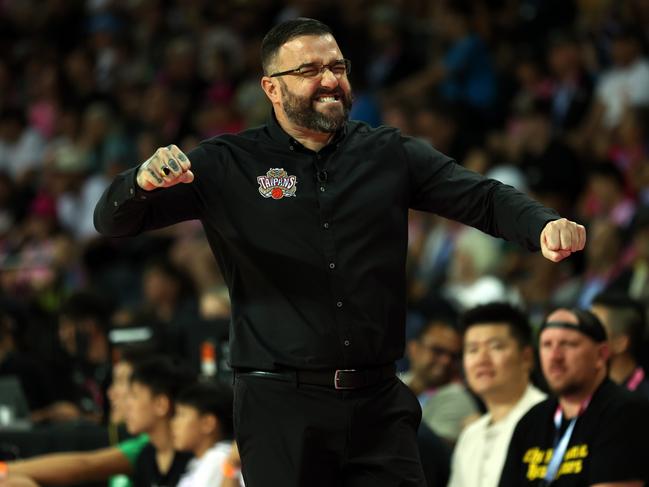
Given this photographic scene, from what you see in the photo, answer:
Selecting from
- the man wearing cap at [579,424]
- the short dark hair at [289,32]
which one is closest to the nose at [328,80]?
the short dark hair at [289,32]

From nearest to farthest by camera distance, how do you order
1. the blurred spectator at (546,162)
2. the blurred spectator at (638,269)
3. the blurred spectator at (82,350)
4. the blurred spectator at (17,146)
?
1. the blurred spectator at (638,269)
2. the blurred spectator at (82,350)
3. the blurred spectator at (546,162)
4. the blurred spectator at (17,146)

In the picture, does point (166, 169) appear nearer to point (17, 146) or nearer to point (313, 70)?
point (313, 70)

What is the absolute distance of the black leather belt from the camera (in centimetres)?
389

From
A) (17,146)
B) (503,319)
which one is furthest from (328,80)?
(17,146)

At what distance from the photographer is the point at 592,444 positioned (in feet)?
17.6

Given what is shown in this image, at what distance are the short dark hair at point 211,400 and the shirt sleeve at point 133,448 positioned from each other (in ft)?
1.57

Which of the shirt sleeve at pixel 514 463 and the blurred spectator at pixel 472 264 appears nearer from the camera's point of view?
the shirt sleeve at pixel 514 463

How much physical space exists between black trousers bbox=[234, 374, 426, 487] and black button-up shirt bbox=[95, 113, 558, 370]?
0.30 ft

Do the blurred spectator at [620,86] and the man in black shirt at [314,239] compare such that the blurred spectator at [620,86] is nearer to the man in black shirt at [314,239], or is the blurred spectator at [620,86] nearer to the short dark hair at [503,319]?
the short dark hair at [503,319]

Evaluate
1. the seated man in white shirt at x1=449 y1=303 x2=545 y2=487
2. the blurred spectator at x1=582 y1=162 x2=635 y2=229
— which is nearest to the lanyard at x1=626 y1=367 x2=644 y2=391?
the seated man in white shirt at x1=449 y1=303 x2=545 y2=487

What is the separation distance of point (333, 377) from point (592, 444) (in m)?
1.85

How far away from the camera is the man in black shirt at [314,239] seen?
3.88 meters

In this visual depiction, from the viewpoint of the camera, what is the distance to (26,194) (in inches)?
→ 593

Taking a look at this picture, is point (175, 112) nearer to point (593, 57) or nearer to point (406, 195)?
point (593, 57)
